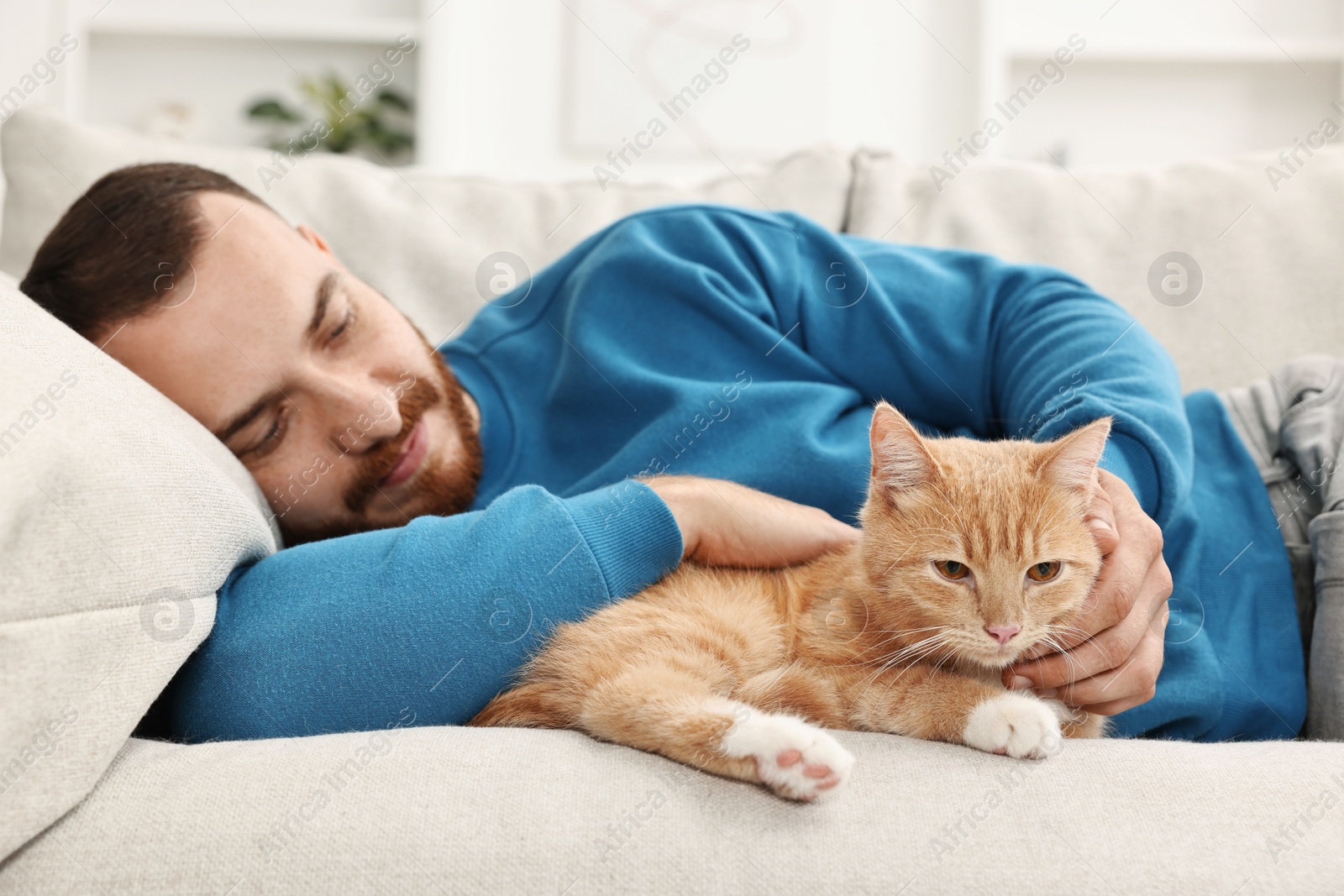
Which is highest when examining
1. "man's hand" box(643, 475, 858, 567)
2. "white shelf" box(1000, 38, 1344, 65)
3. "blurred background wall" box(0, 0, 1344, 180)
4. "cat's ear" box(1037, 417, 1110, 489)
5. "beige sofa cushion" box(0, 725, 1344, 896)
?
"white shelf" box(1000, 38, 1344, 65)

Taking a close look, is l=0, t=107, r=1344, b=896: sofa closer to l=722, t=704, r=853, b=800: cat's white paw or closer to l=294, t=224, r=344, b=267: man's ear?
l=722, t=704, r=853, b=800: cat's white paw

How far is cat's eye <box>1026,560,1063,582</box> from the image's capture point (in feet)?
3.63

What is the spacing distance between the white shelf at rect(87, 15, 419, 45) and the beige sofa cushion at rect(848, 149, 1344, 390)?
2436mm

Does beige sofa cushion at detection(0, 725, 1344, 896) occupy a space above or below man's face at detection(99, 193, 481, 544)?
below

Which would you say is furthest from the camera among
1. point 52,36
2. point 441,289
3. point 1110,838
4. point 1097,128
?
point 1097,128

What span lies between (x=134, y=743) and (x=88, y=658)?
0.14 meters

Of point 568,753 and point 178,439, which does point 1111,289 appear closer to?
point 568,753

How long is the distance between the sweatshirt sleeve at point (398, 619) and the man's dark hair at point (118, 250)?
2.07 feet

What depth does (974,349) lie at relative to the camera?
1543 millimetres

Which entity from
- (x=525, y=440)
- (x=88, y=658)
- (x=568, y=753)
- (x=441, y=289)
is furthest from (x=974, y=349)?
(x=88, y=658)

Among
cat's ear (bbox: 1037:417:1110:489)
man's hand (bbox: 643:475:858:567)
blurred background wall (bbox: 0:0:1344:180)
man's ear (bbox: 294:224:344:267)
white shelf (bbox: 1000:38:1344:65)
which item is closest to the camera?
cat's ear (bbox: 1037:417:1110:489)

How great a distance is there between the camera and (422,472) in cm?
162

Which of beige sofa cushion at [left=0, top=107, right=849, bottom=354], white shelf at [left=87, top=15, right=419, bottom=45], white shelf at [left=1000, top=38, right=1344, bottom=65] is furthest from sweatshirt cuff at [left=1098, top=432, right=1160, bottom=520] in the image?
white shelf at [left=87, top=15, right=419, bottom=45]

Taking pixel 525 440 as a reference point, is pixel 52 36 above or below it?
above
